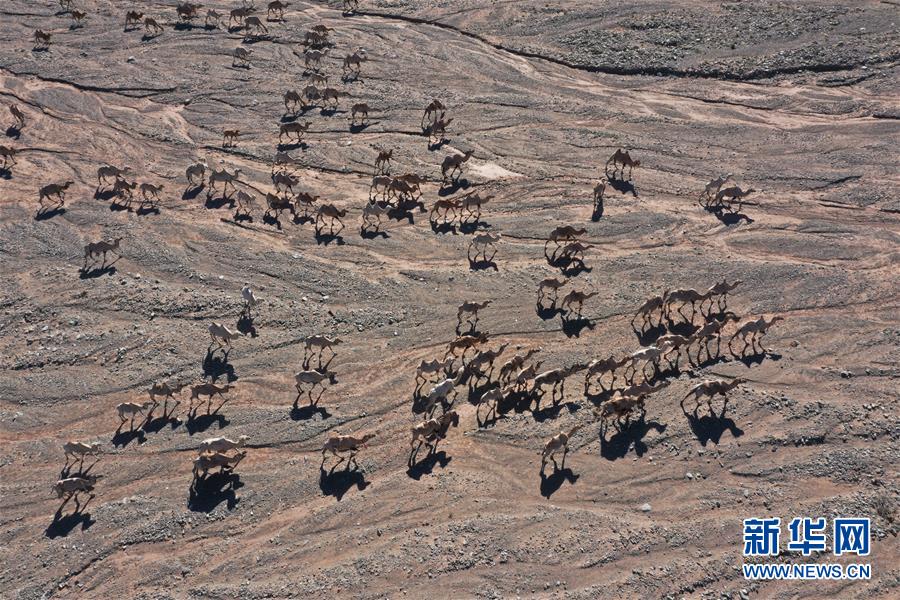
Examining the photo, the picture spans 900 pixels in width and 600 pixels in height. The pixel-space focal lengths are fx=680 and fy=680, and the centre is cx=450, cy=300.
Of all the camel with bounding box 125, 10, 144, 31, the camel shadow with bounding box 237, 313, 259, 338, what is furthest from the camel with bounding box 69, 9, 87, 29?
the camel shadow with bounding box 237, 313, 259, 338

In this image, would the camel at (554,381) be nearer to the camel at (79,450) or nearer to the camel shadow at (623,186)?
the camel shadow at (623,186)

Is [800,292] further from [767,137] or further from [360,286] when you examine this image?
[360,286]

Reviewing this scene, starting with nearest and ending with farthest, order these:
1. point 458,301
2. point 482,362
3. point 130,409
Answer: point 130,409, point 482,362, point 458,301

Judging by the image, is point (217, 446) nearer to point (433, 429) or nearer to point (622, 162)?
point (433, 429)

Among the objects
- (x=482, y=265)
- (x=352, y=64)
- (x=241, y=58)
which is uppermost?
(x=241, y=58)

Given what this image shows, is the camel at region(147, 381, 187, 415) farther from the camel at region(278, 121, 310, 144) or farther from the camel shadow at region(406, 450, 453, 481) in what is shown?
the camel at region(278, 121, 310, 144)

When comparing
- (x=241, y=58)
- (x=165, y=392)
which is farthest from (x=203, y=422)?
(x=241, y=58)
